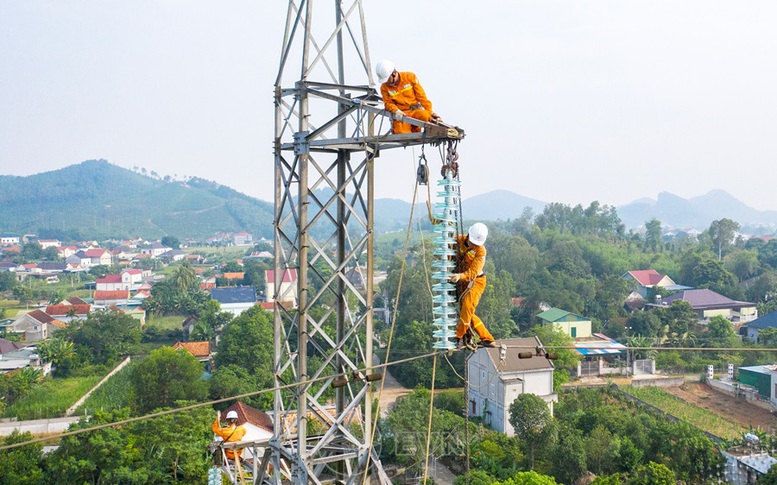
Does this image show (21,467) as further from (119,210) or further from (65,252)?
(119,210)

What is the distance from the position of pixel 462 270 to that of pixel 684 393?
23685 mm

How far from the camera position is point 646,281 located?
45.3 metres

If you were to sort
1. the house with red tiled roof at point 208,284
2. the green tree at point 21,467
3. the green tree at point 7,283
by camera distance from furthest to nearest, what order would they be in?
the green tree at point 7,283
the house with red tiled roof at point 208,284
the green tree at point 21,467

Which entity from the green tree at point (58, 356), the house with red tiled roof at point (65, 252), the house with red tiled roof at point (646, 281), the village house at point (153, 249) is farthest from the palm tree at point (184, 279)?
the village house at point (153, 249)

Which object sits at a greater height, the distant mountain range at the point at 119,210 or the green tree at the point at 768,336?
the distant mountain range at the point at 119,210

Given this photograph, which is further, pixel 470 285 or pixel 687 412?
pixel 687 412

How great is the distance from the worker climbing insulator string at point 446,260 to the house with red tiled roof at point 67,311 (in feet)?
124

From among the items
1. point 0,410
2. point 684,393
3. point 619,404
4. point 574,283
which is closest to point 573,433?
point 619,404

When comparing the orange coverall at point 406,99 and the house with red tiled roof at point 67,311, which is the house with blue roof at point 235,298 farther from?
the orange coverall at point 406,99

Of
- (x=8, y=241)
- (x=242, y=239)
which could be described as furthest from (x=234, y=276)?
(x=242, y=239)

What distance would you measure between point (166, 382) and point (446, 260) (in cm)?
1885

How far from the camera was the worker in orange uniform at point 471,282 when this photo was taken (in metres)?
5.09

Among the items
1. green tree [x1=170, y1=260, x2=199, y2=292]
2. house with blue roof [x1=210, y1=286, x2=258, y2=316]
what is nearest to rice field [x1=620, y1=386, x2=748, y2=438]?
house with blue roof [x1=210, y1=286, x2=258, y2=316]

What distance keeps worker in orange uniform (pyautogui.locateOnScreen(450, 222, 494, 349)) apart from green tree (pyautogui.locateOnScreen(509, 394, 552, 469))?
13.1 meters
